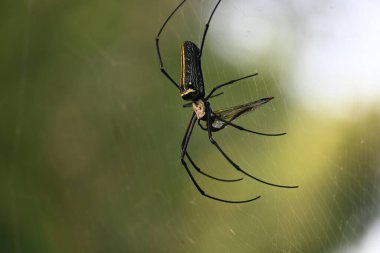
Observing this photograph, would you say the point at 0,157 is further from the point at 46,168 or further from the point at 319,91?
the point at 319,91

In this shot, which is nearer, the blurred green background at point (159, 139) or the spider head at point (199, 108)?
the blurred green background at point (159, 139)

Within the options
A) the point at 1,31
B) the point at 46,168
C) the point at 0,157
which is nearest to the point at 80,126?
the point at 46,168

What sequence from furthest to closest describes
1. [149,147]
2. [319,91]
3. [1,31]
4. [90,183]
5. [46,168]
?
[1,31], [46,168], [90,183], [149,147], [319,91]

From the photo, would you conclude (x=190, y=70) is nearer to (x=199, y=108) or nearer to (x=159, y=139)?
(x=199, y=108)

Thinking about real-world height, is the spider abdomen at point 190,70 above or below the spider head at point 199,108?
above
